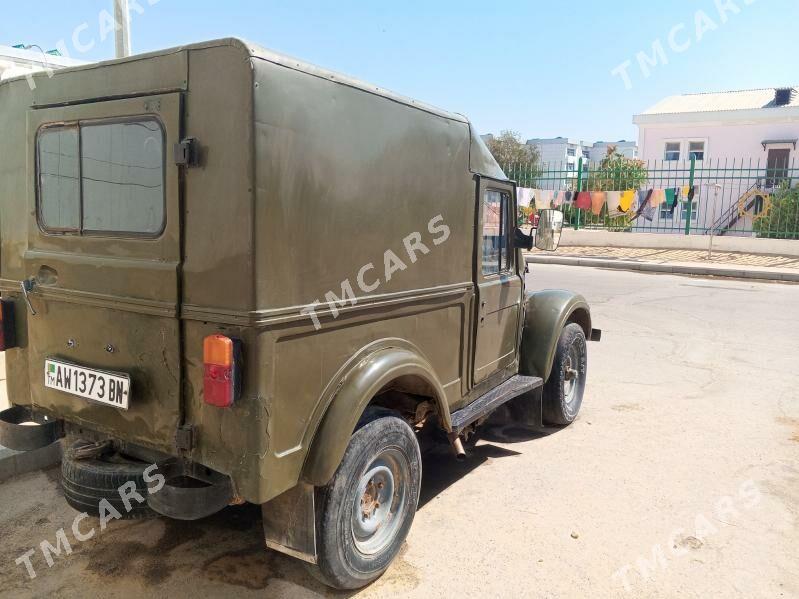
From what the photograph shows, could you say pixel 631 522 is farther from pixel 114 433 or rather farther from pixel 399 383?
pixel 114 433

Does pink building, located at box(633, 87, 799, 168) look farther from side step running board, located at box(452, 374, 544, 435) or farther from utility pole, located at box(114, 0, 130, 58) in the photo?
utility pole, located at box(114, 0, 130, 58)

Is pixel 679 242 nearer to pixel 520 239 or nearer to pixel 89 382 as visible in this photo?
pixel 520 239

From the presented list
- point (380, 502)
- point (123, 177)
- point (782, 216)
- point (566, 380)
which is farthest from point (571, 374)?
point (782, 216)

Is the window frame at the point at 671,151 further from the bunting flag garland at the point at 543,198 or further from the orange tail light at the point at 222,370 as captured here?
the orange tail light at the point at 222,370

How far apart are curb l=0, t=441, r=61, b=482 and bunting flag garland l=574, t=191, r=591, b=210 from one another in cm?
1788

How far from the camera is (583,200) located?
19.7 metres

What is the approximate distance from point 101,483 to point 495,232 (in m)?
2.83

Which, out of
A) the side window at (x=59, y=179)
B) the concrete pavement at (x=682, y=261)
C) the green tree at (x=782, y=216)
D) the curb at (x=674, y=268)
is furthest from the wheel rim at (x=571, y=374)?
the green tree at (x=782, y=216)

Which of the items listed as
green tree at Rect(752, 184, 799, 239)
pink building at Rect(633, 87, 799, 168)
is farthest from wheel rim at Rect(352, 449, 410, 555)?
pink building at Rect(633, 87, 799, 168)

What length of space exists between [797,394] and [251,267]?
5917 millimetres

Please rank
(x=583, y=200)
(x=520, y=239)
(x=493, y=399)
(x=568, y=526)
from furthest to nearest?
(x=583, y=200) < (x=520, y=239) < (x=493, y=399) < (x=568, y=526)

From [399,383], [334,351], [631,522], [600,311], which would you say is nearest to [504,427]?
[631,522]

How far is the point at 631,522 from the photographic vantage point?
12.0 ft

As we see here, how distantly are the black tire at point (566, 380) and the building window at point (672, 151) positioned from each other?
29.2 meters
